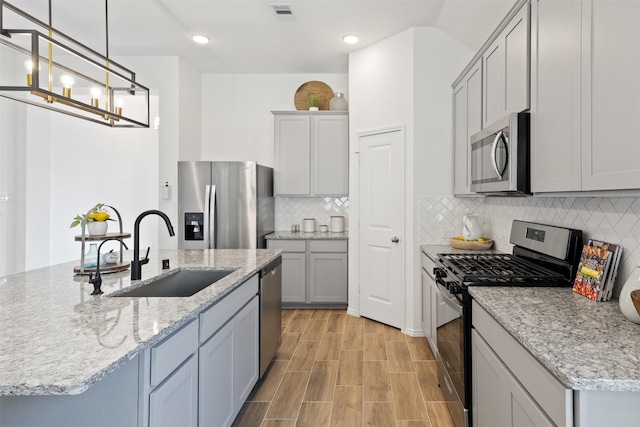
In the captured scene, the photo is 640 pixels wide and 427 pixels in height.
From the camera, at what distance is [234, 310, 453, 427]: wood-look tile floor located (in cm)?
232

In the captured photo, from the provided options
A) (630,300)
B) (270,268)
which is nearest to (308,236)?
(270,268)

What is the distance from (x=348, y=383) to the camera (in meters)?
2.77

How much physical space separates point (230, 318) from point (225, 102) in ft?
13.0

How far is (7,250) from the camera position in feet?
14.1

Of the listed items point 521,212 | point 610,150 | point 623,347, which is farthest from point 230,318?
point 521,212

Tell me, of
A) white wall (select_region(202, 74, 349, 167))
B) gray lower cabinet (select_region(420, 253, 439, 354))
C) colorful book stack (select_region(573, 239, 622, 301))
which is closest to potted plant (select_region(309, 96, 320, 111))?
white wall (select_region(202, 74, 349, 167))

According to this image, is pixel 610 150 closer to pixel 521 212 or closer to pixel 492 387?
pixel 492 387

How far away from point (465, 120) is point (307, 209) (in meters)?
2.55

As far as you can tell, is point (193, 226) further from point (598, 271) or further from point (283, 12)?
point (598, 271)

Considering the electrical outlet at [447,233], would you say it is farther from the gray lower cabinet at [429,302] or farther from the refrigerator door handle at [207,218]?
the refrigerator door handle at [207,218]

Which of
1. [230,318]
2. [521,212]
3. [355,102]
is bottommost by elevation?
[230,318]

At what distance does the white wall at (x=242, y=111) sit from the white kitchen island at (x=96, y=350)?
360 centimetres

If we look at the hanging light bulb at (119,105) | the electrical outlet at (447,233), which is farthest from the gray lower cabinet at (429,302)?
the hanging light bulb at (119,105)

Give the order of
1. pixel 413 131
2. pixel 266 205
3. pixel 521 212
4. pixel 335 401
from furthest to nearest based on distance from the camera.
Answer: pixel 266 205 → pixel 413 131 → pixel 521 212 → pixel 335 401
